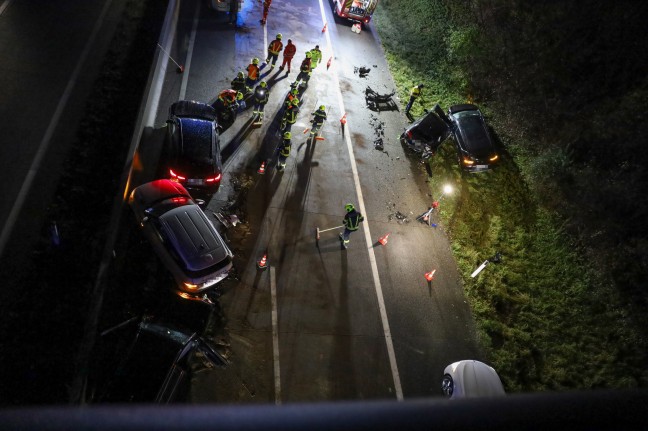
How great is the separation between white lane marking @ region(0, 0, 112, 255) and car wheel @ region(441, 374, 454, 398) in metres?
11.0

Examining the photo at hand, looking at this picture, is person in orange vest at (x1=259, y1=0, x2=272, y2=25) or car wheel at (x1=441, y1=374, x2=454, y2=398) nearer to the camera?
car wheel at (x1=441, y1=374, x2=454, y2=398)

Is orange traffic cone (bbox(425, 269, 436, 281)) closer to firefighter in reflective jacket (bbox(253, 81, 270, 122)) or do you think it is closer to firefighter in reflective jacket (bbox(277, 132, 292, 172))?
firefighter in reflective jacket (bbox(277, 132, 292, 172))

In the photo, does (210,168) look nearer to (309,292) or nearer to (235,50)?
(309,292)

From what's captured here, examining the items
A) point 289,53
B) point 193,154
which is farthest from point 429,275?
point 289,53

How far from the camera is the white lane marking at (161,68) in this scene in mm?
12070

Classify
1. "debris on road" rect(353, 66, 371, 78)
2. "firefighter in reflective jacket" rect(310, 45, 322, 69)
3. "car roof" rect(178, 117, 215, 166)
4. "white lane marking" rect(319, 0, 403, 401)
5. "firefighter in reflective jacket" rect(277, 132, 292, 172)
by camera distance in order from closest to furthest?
"white lane marking" rect(319, 0, 403, 401)
"car roof" rect(178, 117, 215, 166)
"firefighter in reflective jacket" rect(277, 132, 292, 172)
"firefighter in reflective jacket" rect(310, 45, 322, 69)
"debris on road" rect(353, 66, 371, 78)

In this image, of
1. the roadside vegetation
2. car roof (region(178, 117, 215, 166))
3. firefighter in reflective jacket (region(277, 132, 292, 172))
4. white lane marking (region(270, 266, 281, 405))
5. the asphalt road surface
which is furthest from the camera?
firefighter in reflective jacket (region(277, 132, 292, 172))

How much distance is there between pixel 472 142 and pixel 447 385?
29.9 feet

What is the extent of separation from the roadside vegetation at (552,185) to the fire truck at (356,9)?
66.3 inches

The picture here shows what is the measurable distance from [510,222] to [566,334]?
4.17m

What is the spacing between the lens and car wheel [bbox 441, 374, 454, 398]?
29.4 feet

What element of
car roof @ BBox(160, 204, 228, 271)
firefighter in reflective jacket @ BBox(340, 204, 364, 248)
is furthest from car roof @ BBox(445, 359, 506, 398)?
car roof @ BBox(160, 204, 228, 271)

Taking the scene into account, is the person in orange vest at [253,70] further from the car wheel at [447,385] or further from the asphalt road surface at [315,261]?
the car wheel at [447,385]

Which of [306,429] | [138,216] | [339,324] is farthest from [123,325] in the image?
[306,429]
